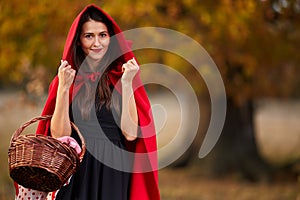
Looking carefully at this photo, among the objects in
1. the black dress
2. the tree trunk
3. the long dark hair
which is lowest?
the tree trunk

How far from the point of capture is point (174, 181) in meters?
12.3

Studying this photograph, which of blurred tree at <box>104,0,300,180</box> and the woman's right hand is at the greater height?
the woman's right hand

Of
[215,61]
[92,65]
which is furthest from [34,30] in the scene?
[92,65]

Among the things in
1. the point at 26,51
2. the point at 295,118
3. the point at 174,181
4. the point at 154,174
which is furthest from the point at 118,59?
the point at 295,118

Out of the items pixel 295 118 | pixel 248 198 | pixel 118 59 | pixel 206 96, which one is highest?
pixel 118 59

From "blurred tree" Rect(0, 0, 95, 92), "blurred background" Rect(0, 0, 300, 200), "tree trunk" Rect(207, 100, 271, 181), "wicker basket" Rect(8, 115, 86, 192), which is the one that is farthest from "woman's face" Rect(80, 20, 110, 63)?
"tree trunk" Rect(207, 100, 271, 181)

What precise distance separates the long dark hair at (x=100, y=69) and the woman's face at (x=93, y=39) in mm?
29

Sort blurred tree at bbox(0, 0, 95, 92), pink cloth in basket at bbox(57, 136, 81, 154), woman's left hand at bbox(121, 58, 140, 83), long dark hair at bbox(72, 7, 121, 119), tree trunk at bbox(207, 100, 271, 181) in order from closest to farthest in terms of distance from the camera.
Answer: pink cloth in basket at bbox(57, 136, 81, 154) → woman's left hand at bbox(121, 58, 140, 83) → long dark hair at bbox(72, 7, 121, 119) → blurred tree at bbox(0, 0, 95, 92) → tree trunk at bbox(207, 100, 271, 181)

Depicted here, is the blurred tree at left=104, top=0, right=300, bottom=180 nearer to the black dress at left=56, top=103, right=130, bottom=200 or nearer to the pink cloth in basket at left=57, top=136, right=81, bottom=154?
the black dress at left=56, top=103, right=130, bottom=200

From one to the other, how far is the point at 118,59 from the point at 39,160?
0.86 metres

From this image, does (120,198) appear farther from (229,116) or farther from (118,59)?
(229,116)

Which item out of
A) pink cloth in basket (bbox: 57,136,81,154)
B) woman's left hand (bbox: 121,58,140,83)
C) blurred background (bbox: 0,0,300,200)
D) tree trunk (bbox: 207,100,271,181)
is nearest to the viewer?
pink cloth in basket (bbox: 57,136,81,154)

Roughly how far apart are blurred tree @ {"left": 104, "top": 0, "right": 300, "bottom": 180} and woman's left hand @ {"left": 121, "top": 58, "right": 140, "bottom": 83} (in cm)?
403

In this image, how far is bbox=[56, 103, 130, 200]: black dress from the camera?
12.8 ft
